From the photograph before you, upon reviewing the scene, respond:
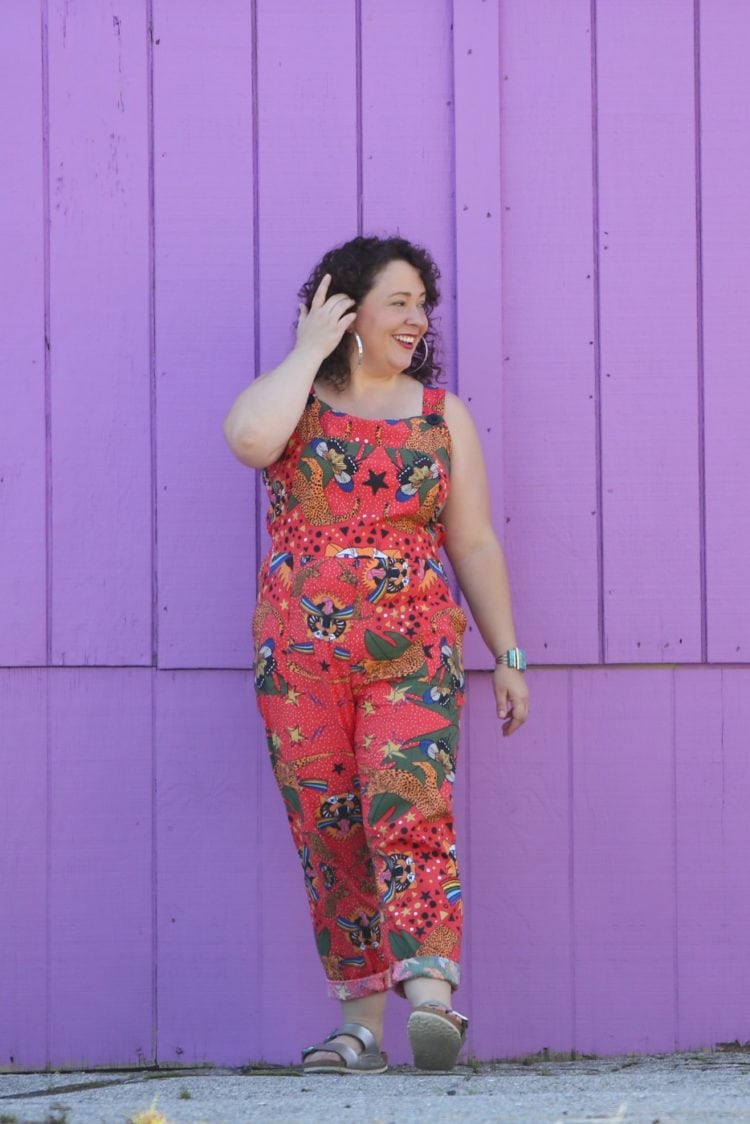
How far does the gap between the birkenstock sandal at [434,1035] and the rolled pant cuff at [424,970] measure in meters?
0.06

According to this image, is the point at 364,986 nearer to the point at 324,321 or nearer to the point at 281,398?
the point at 281,398

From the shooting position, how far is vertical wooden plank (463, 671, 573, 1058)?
3652mm

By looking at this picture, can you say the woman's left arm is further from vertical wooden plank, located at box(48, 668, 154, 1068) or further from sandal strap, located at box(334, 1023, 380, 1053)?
vertical wooden plank, located at box(48, 668, 154, 1068)

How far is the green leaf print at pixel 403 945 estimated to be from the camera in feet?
10.1

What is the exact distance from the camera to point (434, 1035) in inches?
117

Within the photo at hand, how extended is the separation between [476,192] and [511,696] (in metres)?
1.14

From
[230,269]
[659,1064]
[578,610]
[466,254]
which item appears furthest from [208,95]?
[659,1064]

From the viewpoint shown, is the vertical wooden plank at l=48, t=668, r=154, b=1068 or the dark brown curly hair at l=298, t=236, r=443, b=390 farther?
the vertical wooden plank at l=48, t=668, r=154, b=1068

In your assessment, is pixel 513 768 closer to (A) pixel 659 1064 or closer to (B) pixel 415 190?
(A) pixel 659 1064

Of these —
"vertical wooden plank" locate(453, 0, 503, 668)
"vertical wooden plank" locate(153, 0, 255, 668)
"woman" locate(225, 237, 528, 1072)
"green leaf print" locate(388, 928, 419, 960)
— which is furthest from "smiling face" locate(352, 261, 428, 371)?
"green leaf print" locate(388, 928, 419, 960)

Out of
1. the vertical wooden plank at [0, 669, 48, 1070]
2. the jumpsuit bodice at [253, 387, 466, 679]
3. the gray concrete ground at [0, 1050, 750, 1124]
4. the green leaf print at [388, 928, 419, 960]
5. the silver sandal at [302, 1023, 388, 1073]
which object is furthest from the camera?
the vertical wooden plank at [0, 669, 48, 1070]

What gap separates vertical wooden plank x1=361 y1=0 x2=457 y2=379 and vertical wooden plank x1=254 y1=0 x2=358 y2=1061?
4 centimetres

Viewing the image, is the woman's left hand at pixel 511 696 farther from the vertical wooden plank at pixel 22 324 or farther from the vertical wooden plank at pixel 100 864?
the vertical wooden plank at pixel 22 324

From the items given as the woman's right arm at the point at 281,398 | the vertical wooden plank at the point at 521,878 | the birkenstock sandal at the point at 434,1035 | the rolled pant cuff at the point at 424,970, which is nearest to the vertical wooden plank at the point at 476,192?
the vertical wooden plank at the point at 521,878
